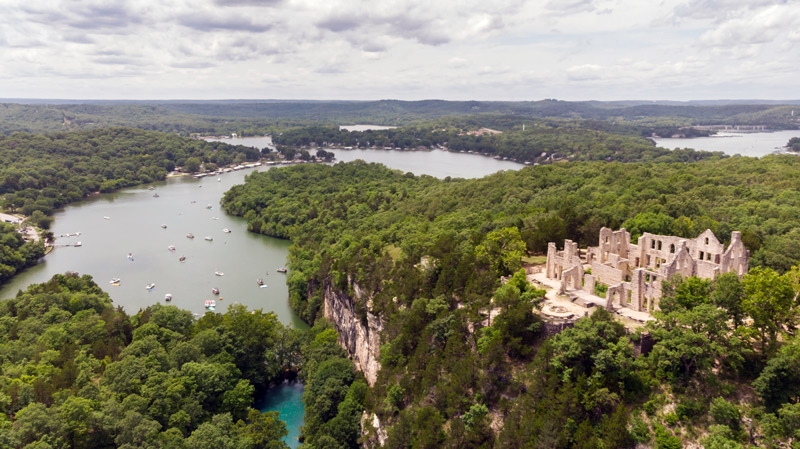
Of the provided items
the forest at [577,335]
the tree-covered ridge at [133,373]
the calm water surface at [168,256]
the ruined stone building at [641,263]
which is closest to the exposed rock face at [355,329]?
the forest at [577,335]

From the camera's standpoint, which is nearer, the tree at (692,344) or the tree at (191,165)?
the tree at (692,344)

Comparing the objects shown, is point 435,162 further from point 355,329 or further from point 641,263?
point 641,263

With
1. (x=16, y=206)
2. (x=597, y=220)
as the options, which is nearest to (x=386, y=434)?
(x=597, y=220)

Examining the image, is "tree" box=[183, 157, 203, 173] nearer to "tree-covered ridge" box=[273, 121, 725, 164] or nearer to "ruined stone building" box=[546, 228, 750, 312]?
"tree-covered ridge" box=[273, 121, 725, 164]

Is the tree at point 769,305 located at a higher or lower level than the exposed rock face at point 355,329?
higher

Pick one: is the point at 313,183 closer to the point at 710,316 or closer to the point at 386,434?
the point at 386,434

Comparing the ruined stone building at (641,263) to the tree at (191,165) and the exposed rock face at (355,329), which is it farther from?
the tree at (191,165)
